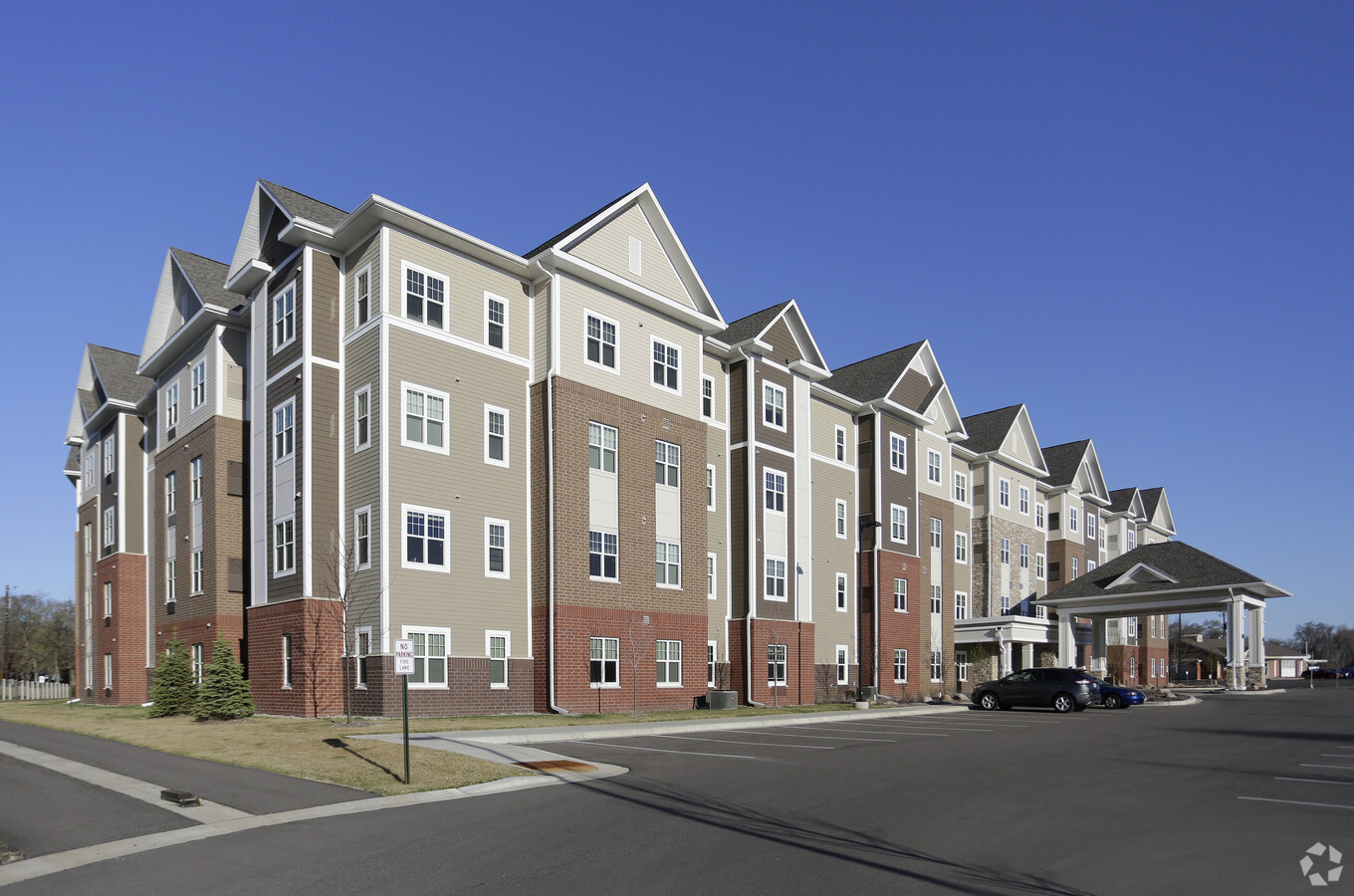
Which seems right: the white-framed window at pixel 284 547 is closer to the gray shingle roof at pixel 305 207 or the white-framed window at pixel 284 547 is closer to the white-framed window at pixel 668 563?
the gray shingle roof at pixel 305 207

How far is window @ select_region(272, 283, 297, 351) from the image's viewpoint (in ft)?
102

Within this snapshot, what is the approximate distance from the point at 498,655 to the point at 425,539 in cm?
447

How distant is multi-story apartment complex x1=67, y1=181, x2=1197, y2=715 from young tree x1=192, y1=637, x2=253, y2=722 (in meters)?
1.48

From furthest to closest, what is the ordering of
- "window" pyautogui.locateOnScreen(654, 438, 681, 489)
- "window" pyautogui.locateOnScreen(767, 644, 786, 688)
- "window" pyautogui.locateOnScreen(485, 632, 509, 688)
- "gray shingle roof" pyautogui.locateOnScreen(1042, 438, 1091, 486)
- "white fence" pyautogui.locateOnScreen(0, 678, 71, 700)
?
"gray shingle roof" pyautogui.locateOnScreen(1042, 438, 1091, 486) < "white fence" pyautogui.locateOnScreen(0, 678, 71, 700) < "window" pyautogui.locateOnScreen(767, 644, 786, 688) < "window" pyautogui.locateOnScreen(654, 438, 681, 489) < "window" pyautogui.locateOnScreen(485, 632, 509, 688)

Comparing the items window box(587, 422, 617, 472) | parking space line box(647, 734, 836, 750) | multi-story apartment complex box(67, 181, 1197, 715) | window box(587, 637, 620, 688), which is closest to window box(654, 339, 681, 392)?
multi-story apartment complex box(67, 181, 1197, 715)

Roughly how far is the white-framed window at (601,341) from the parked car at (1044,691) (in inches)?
731

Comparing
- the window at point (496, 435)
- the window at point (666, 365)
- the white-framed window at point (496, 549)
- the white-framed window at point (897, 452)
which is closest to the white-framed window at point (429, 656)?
the white-framed window at point (496, 549)

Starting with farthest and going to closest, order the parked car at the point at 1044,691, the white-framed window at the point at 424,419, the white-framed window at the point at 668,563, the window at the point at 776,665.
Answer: the window at the point at 776,665
the parked car at the point at 1044,691
the white-framed window at the point at 668,563
the white-framed window at the point at 424,419

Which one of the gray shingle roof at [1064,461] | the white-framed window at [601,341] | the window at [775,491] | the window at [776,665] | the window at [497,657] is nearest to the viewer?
the window at [497,657]

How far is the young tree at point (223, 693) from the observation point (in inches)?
1070

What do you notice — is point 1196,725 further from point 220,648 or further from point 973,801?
point 220,648

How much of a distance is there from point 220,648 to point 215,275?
17.0 m

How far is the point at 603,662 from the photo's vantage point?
32.4 metres

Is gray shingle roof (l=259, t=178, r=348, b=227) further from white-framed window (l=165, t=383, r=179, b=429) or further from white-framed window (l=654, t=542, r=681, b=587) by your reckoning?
white-framed window (l=654, t=542, r=681, b=587)
